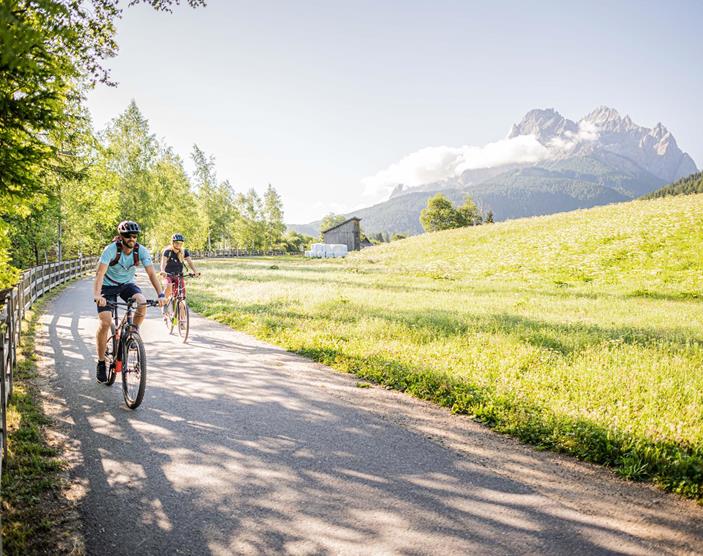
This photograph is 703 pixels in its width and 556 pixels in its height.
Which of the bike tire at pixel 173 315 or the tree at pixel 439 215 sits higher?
the tree at pixel 439 215

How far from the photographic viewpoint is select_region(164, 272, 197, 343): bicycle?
1075 centimetres

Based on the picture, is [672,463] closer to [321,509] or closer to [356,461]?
[356,461]

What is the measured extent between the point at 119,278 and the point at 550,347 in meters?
8.22

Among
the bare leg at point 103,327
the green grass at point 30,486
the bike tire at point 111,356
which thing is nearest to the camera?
the green grass at point 30,486

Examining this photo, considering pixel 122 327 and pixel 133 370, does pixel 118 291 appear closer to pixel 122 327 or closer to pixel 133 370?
pixel 122 327

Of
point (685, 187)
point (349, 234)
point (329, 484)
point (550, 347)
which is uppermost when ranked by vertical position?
point (685, 187)

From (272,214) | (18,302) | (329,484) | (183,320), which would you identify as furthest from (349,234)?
(329,484)

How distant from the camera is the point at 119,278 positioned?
7105mm

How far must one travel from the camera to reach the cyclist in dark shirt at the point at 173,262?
1167 cm

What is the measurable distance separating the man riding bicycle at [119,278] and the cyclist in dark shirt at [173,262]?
4.51 m

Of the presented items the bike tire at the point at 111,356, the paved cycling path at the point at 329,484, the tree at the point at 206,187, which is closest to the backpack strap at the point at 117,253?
the bike tire at the point at 111,356

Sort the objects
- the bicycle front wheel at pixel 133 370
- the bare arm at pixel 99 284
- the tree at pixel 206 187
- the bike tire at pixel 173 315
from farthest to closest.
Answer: the tree at pixel 206 187 < the bike tire at pixel 173 315 < the bare arm at pixel 99 284 < the bicycle front wheel at pixel 133 370

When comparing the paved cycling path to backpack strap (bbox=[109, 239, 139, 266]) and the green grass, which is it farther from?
backpack strap (bbox=[109, 239, 139, 266])

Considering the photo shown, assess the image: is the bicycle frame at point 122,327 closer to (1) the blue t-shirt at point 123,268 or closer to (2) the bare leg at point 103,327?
(2) the bare leg at point 103,327
